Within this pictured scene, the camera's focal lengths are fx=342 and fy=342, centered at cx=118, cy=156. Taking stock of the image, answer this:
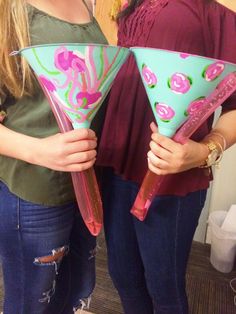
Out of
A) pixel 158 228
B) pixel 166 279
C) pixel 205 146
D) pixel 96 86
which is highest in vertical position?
pixel 96 86

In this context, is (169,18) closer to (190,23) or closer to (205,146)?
(190,23)

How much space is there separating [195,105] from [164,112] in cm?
5

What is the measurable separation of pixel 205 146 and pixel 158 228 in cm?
23

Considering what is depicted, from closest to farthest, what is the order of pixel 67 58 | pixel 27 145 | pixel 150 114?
pixel 67 58 → pixel 27 145 → pixel 150 114

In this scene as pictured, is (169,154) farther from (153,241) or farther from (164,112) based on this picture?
(153,241)

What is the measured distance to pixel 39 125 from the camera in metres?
0.71

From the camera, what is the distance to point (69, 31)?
2.29 ft

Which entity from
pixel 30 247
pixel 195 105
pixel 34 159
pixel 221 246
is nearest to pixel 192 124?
pixel 195 105

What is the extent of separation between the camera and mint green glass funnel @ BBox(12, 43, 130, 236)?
1.69 ft

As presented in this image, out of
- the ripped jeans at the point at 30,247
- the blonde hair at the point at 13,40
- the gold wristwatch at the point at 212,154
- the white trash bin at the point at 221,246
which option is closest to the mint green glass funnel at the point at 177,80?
the gold wristwatch at the point at 212,154

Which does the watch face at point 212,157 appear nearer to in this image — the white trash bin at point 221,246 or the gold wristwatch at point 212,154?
the gold wristwatch at point 212,154

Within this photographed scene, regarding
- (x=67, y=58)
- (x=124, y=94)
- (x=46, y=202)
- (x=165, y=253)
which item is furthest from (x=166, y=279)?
(x=67, y=58)

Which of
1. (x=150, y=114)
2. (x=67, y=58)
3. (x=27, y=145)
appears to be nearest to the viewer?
(x=67, y=58)

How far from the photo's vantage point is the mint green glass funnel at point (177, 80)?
517 mm
